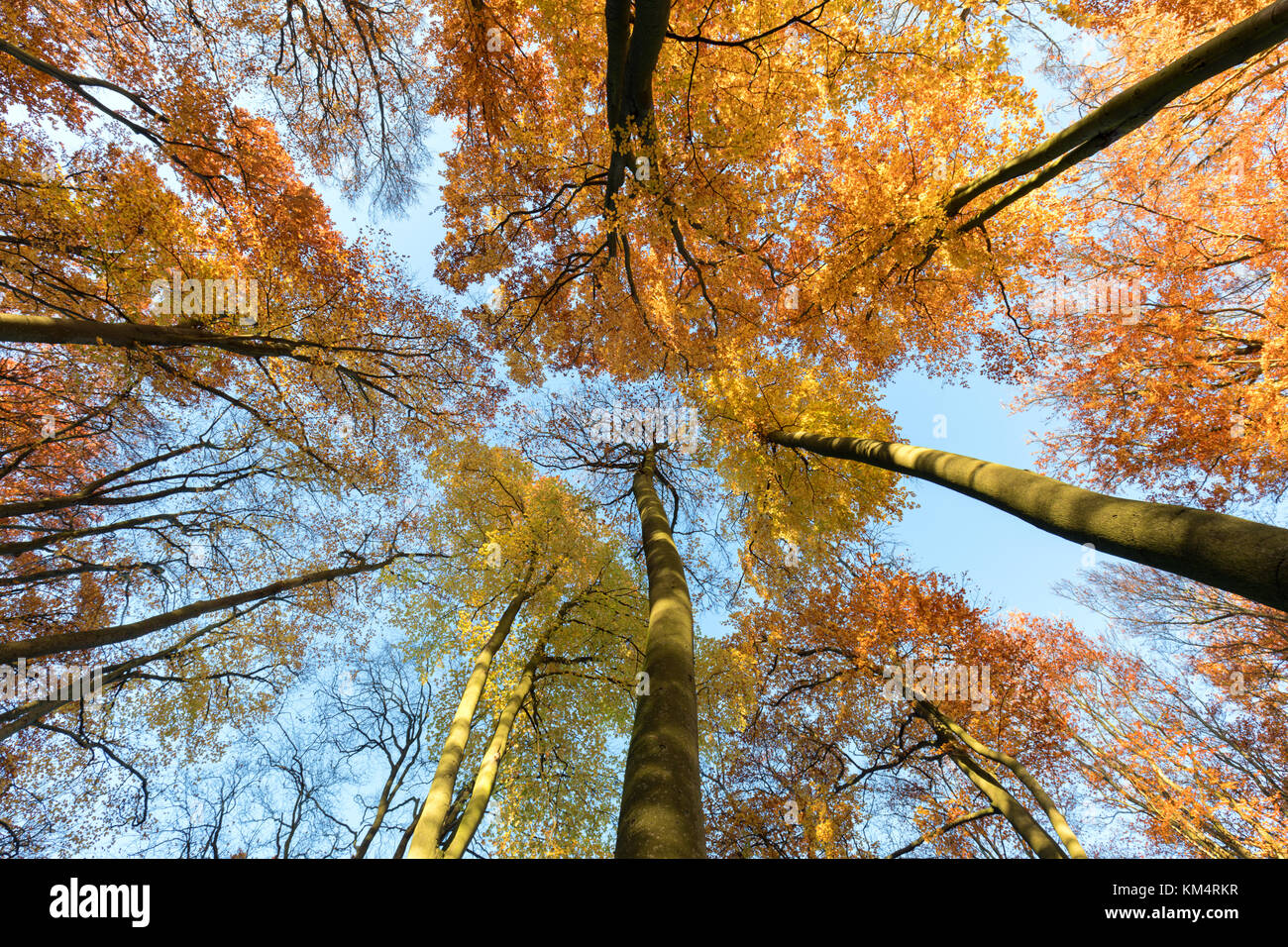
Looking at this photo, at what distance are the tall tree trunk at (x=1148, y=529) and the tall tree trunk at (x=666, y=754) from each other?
317 cm

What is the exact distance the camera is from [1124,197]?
10.7m

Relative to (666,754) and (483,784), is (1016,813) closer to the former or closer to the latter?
(666,754)

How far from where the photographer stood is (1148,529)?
282 cm

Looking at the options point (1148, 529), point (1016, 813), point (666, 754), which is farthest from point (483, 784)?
point (1016, 813)

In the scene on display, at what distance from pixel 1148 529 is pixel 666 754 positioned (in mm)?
3522

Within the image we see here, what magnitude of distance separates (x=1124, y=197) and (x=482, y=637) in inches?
696

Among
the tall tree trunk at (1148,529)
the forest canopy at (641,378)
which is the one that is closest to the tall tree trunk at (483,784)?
the forest canopy at (641,378)

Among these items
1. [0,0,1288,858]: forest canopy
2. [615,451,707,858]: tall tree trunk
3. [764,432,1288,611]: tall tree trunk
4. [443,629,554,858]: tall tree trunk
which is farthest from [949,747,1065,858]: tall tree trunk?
[443,629,554,858]: tall tree trunk

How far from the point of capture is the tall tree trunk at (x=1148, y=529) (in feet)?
7.68

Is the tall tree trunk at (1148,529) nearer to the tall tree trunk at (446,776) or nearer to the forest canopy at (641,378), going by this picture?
the forest canopy at (641,378)

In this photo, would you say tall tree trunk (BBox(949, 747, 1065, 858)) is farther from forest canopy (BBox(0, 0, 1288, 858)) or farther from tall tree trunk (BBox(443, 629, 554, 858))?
tall tree trunk (BBox(443, 629, 554, 858))

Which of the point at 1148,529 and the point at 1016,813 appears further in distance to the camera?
the point at 1016,813
